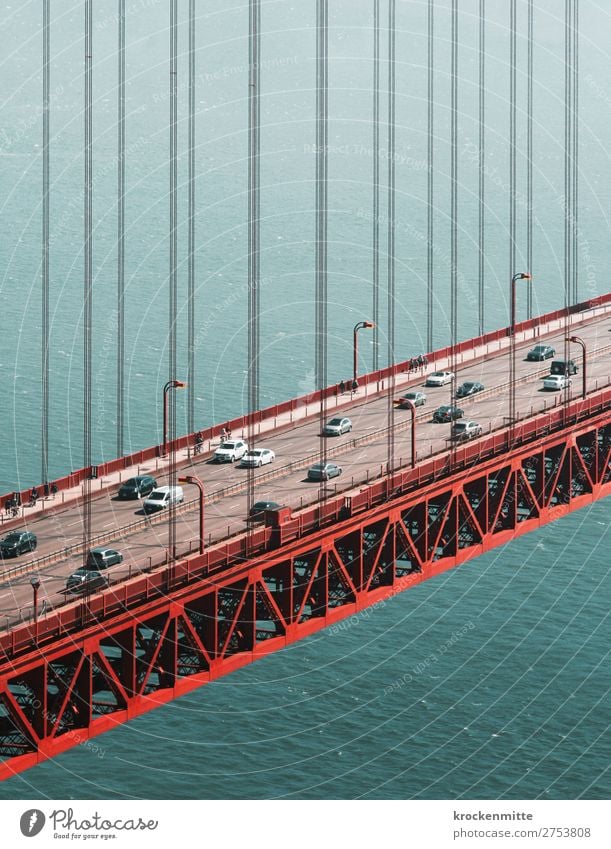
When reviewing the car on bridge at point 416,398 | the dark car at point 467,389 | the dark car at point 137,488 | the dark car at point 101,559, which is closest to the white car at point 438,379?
the dark car at point 467,389

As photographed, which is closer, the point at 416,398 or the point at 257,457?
the point at 257,457

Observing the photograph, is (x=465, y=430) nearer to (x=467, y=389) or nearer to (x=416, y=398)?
(x=416, y=398)

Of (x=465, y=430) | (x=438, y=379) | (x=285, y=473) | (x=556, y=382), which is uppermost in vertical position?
(x=438, y=379)

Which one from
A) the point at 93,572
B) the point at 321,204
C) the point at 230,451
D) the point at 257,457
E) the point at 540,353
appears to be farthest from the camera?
the point at 321,204

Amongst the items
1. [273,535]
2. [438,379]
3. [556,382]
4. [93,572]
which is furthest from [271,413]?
[93,572]

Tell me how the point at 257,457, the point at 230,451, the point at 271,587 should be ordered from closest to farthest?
the point at 271,587, the point at 257,457, the point at 230,451

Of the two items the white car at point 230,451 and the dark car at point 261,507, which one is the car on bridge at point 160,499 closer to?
the dark car at point 261,507

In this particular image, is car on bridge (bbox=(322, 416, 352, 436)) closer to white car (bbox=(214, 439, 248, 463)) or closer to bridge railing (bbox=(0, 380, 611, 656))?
white car (bbox=(214, 439, 248, 463))
